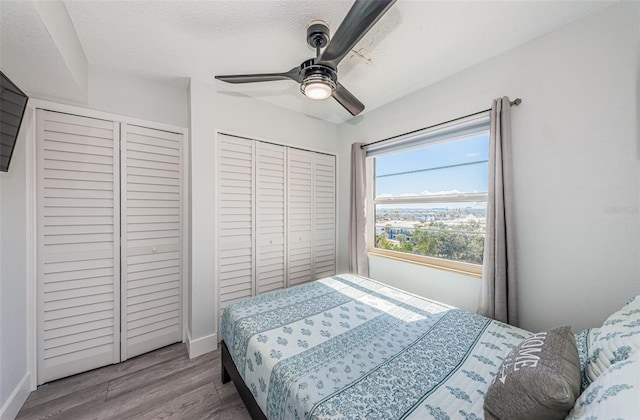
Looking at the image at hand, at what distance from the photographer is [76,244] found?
6.07 ft

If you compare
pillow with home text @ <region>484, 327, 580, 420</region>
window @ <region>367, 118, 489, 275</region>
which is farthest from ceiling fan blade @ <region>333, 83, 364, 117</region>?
pillow with home text @ <region>484, 327, 580, 420</region>

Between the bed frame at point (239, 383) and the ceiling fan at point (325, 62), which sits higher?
the ceiling fan at point (325, 62)

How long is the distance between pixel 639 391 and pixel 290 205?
2.56 meters

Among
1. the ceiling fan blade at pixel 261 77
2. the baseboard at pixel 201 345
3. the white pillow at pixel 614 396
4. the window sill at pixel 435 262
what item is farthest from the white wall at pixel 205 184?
the white pillow at pixel 614 396

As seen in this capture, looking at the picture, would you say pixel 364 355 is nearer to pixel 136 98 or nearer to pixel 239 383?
pixel 239 383

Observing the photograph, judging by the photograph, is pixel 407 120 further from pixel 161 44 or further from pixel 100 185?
pixel 100 185

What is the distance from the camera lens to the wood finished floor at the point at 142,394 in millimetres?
1524

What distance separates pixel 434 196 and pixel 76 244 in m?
3.14

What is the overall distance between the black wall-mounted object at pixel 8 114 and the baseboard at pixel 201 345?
1.78 metres

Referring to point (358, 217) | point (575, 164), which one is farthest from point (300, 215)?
point (575, 164)

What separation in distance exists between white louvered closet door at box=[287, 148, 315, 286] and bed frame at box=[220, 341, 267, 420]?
1.14 meters

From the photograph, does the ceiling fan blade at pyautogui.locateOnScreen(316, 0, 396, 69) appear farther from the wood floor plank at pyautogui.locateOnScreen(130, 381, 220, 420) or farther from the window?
the wood floor plank at pyautogui.locateOnScreen(130, 381, 220, 420)

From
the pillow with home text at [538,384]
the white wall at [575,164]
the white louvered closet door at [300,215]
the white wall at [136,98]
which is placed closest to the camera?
the pillow with home text at [538,384]

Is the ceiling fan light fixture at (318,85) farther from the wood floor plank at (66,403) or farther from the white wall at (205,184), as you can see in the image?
the wood floor plank at (66,403)
